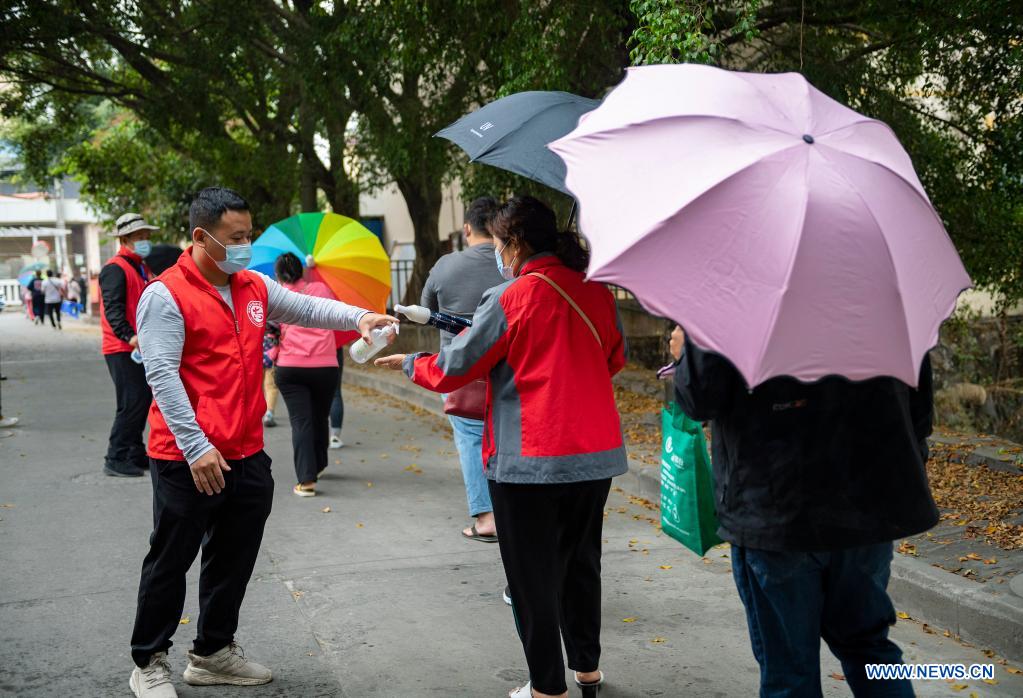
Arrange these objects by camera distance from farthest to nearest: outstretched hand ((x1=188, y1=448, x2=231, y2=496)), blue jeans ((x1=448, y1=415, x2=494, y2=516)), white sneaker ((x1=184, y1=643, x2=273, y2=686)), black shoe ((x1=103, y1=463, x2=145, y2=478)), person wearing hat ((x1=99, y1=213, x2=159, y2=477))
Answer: black shoe ((x1=103, y1=463, x2=145, y2=478)) < person wearing hat ((x1=99, y1=213, x2=159, y2=477)) < blue jeans ((x1=448, y1=415, x2=494, y2=516)) < white sneaker ((x1=184, y1=643, x2=273, y2=686)) < outstretched hand ((x1=188, y1=448, x2=231, y2=496))

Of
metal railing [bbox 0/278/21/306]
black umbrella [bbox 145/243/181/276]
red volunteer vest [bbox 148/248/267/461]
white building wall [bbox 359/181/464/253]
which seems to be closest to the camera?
red volunteer vest [bbox 148/248/267/461]

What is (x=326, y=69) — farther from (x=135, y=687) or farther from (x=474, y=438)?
(x=135, y=687)

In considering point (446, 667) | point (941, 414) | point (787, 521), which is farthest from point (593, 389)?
point (941, 414)

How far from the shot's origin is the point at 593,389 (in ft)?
12.9

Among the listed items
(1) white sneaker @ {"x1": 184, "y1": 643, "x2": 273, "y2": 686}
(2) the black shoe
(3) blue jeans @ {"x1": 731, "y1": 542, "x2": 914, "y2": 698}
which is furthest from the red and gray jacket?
(2) the black shoe

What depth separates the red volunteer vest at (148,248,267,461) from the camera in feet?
13.6

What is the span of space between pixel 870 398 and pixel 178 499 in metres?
2.59

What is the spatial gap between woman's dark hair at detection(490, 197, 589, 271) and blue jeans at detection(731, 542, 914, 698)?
139 cm

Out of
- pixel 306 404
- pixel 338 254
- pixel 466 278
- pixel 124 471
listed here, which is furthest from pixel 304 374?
pixel 466 278

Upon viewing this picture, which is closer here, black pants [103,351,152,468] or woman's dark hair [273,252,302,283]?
woman's dark hair [273,252,302,283]

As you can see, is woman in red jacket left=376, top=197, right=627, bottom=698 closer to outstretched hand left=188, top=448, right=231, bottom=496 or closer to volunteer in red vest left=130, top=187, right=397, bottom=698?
volunteer in red vest left=130, top=187, right=397, bottom=698

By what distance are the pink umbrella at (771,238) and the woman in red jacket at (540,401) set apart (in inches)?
41.7

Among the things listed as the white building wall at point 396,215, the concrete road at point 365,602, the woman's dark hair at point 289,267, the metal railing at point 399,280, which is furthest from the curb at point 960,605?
the white building wall at point 396,215

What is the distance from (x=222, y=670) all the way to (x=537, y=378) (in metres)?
1.87
